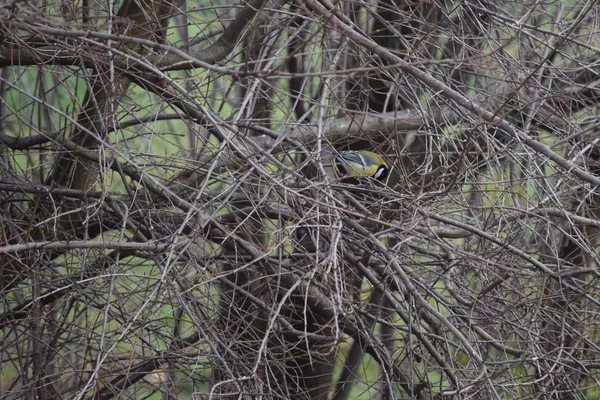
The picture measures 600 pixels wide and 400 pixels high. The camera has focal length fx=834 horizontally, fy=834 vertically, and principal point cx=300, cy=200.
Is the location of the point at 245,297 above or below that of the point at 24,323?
below

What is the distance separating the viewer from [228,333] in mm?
3154

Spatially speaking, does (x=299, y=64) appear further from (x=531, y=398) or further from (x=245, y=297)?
(x=531, y=398)

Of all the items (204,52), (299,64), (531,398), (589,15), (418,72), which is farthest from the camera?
(299,64)

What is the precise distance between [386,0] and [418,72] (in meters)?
2.51

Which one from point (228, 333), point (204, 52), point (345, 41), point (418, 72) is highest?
point (204, 52)

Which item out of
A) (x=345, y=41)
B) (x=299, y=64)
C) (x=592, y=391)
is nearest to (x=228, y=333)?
(x=345, y=41)

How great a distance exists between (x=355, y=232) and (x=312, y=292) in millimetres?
687

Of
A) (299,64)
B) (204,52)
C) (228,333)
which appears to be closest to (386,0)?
(299,64)

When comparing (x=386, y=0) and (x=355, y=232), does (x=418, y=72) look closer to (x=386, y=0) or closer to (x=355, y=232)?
(x=355, y=232)

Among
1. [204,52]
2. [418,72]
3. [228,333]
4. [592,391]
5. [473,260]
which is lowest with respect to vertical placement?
[592,391]

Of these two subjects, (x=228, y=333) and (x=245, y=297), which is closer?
(x=228, y=333)

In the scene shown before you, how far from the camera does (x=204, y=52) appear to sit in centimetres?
343

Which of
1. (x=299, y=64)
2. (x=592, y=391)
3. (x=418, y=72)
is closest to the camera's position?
(x=418, y=72)

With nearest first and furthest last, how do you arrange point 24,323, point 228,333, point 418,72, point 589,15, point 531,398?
point 418,72 → point 531,398 → point 228,333 → point 24,323 → point 589,15
